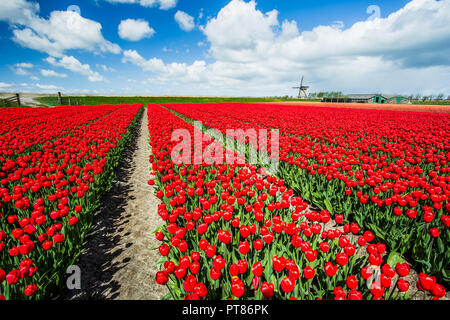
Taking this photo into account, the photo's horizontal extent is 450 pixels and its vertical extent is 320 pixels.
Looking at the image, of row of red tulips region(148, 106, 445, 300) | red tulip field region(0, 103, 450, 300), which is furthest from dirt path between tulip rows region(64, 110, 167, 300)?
row of red tulips region(148, 106, 445, 300)

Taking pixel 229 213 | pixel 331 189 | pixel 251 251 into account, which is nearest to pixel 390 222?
pixel 331 189

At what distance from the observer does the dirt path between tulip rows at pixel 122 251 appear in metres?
2.85

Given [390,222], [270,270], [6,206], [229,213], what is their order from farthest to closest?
[6,206]
[390,222]
[229,213]
[270,270]

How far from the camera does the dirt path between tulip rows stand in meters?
2.85

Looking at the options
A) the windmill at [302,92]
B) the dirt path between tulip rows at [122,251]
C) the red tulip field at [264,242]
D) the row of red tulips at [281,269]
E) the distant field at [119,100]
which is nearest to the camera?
the row of red tulips at [281,269]

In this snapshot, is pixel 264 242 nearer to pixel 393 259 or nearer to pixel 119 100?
pixel 393 259

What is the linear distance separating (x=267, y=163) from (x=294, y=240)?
4811 mm

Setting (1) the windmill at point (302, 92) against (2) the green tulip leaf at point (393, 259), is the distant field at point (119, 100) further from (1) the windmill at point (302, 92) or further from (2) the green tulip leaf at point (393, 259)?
(2) the green tulip leaf at point (393, 259)

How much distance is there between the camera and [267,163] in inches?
282

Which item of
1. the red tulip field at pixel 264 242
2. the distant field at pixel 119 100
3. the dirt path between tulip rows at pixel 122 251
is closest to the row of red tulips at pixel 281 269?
the red tulip field at pixel 264 242

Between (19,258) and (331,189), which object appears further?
(331,189)

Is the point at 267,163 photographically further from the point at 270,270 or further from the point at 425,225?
the point at 270,270
